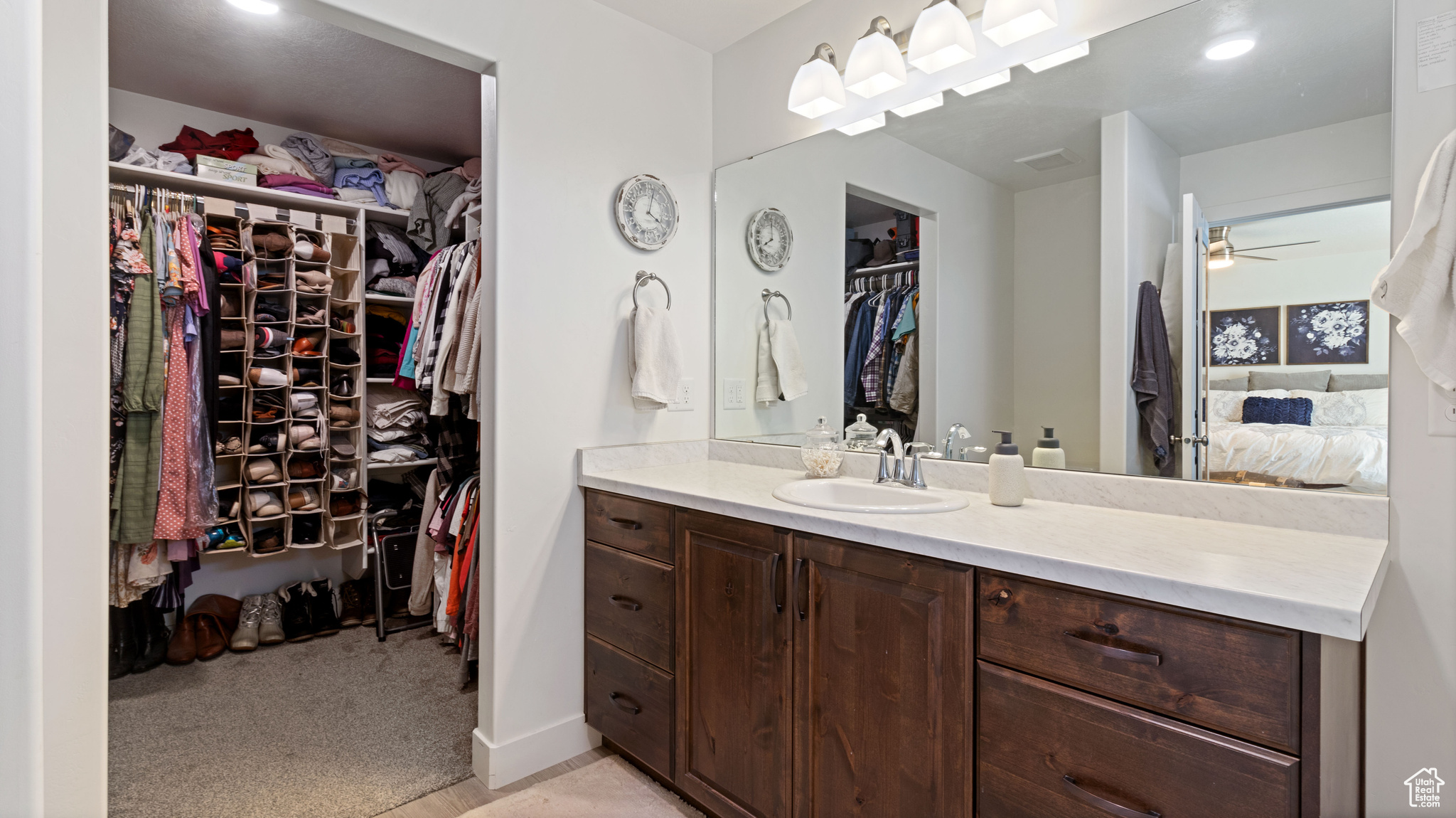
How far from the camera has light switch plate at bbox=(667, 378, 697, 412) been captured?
93.4 inches

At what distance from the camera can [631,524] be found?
1932mm

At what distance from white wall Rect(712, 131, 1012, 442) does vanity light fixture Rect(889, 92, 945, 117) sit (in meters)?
0.08

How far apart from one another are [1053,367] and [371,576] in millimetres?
3147

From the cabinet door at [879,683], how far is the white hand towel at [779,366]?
0.91 meters

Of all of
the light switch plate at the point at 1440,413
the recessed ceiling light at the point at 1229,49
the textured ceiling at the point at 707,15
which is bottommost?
the light switch plate at the point at 1440,413

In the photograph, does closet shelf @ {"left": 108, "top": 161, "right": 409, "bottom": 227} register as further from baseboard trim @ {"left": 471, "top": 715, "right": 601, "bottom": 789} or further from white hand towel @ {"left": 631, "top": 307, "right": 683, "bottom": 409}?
baseboard trim @ {"left": 471, "top": 715, "right": 601, "bottom": 789}

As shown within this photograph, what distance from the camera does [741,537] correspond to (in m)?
1.59

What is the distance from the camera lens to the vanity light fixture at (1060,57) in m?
1.59

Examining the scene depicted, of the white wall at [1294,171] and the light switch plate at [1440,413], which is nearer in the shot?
the light switch plate at [1440,413]

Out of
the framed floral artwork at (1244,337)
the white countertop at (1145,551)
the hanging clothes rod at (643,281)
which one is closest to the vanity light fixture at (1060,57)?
the framed floral artwork at (1244,337)

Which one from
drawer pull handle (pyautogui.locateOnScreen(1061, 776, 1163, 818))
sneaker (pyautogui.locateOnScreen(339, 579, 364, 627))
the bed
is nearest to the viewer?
drawer pull handle (pyautogui.locateOnScreen(1061, 776, 1163, 818))

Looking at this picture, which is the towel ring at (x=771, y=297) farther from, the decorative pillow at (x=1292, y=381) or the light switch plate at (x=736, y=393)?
the decorative pillow at (x=1292, y=381)

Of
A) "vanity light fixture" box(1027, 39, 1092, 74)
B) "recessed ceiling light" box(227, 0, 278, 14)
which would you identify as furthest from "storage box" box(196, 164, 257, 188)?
"vanity light fixture" box(1027, 39, 1092, 74)

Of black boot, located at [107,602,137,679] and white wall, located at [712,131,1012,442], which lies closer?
white wall, located at [712,131,1012,442]
